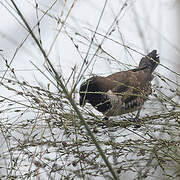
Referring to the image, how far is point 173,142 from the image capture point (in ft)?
3.54

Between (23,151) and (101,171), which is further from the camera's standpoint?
(23,151)

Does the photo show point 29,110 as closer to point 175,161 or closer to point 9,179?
point 9,179

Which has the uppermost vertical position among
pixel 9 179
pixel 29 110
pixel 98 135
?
pixel 29 110

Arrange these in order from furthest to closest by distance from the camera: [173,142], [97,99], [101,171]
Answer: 1. [97,99]
2. [173,142]
3. [101,171]

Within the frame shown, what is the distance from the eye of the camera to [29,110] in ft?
3.78

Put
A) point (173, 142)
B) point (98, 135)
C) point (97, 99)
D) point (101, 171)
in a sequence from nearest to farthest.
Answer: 1. point (101, 171)
2. point (173, 142)
3. point (98, 135)
4. point (97, 99)

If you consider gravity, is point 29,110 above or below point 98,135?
above

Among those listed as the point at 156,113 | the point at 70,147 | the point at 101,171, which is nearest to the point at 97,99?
the point at 156,113

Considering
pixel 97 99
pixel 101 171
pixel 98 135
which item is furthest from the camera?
pixel 97 99

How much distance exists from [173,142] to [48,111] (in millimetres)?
391

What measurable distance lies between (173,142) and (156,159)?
8 centimetres

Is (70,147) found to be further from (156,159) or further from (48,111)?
(156,159)

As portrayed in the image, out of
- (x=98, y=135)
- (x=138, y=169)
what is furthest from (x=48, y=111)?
(x=138, y=169)

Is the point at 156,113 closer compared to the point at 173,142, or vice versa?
the point at 173,142
